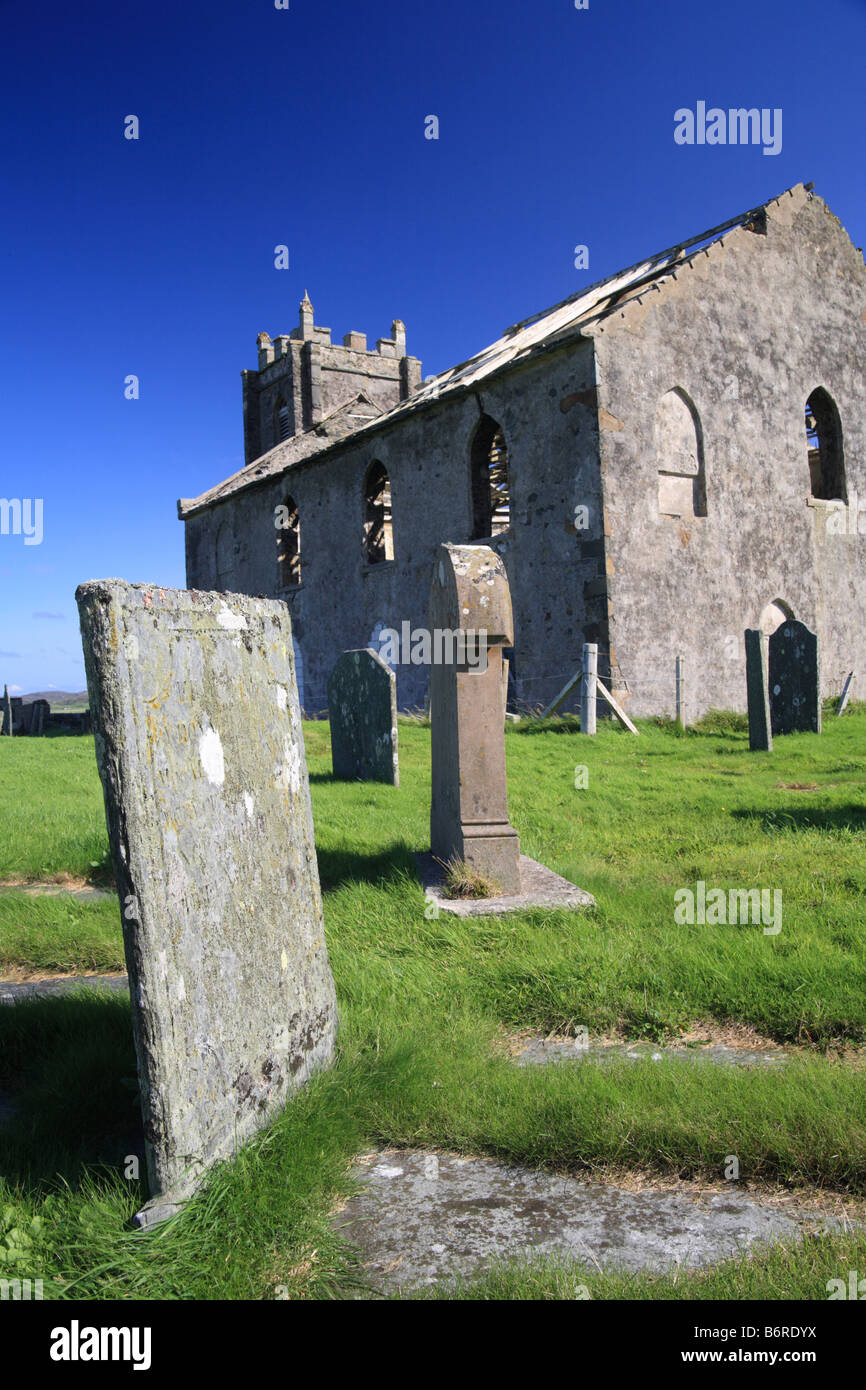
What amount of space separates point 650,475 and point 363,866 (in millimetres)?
9679

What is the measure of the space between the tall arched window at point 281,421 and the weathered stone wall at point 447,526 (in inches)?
402

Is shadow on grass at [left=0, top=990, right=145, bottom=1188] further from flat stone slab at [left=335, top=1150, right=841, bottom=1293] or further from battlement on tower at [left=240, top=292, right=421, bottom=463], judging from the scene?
battlement on tower at [left=240, top=292, right=421, bottom=463]

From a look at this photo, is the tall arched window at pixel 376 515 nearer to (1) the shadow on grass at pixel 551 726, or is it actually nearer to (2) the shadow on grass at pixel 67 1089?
(1) the shadow on grass at pixel 551 726

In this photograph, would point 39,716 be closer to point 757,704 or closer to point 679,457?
point 679,457

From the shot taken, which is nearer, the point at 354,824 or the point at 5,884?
the point at 5,884

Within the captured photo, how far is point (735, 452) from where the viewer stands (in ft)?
48.1

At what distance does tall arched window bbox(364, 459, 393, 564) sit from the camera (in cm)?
1831

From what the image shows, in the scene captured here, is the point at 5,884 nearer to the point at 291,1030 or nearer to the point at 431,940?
the point at 431,940

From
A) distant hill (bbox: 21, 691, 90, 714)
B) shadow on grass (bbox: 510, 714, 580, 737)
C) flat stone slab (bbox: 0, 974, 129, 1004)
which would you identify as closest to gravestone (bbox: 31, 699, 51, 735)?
distant hill (bbox: 21, 691, 90, 714)

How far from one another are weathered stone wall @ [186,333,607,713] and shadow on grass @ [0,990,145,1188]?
10339 millimetres

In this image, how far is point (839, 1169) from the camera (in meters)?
2.45
